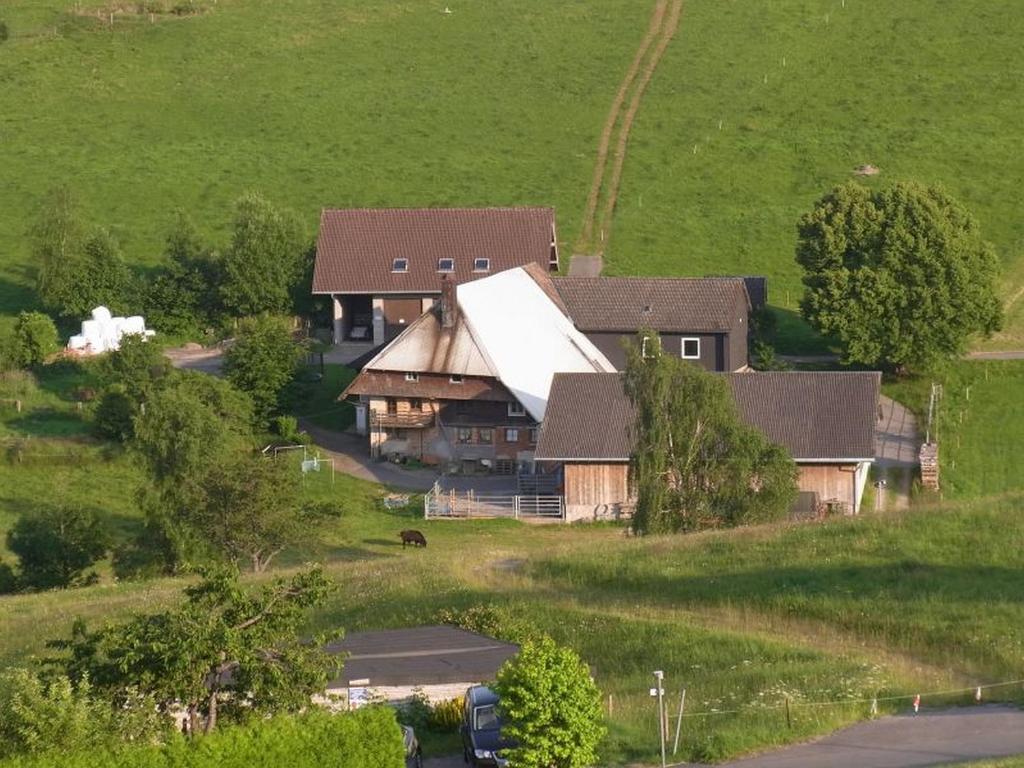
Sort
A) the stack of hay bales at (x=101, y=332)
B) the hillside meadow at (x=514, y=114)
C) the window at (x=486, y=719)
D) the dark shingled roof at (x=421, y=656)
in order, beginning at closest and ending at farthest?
the window at (x=486, y=719), the dark shingled roof at (x=421, y=656), the stack of hay bales at (x=101, y=332), the hillside meadow at (x=514, y=114)

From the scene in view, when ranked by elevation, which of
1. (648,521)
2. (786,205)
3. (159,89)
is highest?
(159,89)

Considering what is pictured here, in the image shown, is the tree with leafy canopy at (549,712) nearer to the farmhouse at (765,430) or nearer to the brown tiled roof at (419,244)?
the farmhouse at (765,430)

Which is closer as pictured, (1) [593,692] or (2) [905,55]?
(1) [593,692]

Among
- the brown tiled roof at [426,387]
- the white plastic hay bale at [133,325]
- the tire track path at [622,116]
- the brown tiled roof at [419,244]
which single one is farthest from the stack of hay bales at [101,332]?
the tire track path at [622,116]

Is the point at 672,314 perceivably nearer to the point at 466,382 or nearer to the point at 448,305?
the point at 448,305

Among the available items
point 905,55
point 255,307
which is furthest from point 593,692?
point 905,55

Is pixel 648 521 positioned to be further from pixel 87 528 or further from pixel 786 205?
pixel 786 205

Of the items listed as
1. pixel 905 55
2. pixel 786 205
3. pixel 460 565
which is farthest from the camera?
pixel 905 55
